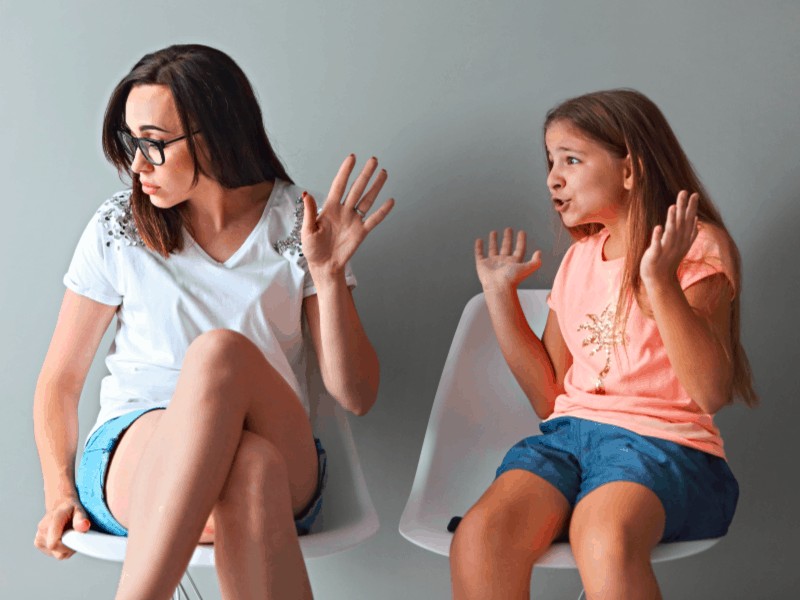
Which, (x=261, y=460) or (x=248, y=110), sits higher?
(x=248, y=110)

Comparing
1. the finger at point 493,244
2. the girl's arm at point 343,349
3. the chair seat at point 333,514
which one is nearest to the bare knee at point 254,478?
the chair seat at point 333,514

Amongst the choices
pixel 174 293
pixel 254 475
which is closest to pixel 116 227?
pixel 174 293

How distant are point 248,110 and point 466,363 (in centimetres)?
54

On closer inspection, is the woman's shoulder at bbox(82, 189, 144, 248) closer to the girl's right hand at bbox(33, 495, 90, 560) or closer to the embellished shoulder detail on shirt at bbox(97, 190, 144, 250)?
the embellished shoulder detail on shirt at bbox(97, 190, 144, 250)

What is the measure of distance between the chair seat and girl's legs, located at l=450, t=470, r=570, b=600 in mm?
160

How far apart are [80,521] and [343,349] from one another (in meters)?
0.44

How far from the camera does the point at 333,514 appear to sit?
153 centimetres

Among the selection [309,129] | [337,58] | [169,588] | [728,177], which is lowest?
[169,588]

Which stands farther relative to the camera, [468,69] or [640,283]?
[468,69]

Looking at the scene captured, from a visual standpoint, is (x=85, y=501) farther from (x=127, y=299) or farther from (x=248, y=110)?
(x=248, y=110)

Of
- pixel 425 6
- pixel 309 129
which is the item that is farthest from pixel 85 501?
pixel 425 6

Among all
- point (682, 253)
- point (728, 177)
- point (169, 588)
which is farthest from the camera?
point (728, 177)

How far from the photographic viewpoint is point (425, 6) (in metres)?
1.80

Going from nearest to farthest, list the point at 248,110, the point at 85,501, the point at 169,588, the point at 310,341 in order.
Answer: the point at 169,588 < the point at 85,501 < the point at 248,110 < the point at 310,341
